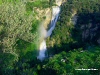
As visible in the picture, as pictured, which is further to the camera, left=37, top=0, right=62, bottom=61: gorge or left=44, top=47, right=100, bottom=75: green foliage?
left=37, top=0, right=62, bottom=61: gorge

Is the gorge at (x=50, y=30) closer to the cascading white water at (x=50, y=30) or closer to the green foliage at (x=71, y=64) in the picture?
the cascading white water at (x=50, y=30)

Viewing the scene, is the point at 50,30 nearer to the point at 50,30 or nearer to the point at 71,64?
the point at 50,30

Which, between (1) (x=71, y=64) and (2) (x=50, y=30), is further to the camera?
(2) (x=50, y=30)

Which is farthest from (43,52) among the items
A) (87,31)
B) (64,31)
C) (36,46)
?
(87,31)

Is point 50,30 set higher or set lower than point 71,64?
lower

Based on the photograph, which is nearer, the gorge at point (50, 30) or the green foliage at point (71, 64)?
the green foliage at point (71, 64)

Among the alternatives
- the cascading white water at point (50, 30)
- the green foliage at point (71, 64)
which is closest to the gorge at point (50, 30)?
the cascading white water at point (50, 30)

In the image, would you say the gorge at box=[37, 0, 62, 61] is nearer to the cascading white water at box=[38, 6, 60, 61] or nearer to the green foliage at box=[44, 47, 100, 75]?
the cascading white water at box=[38, 6, 60, 61]

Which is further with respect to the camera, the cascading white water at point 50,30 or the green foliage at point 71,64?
the cascading white water at point 50,30

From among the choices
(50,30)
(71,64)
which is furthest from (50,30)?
(71,64)

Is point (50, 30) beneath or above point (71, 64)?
beneath

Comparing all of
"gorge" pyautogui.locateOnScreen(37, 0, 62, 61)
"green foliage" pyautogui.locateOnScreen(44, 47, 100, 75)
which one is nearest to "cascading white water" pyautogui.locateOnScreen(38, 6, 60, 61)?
"gorge" pyautogui.locateOnScreen(37, 0, 62, 61)
